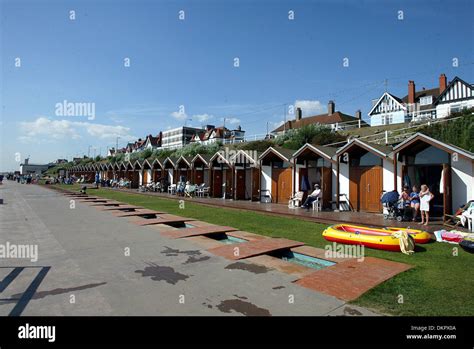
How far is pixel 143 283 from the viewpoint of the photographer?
18.1 ft

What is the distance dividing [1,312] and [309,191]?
644 inches

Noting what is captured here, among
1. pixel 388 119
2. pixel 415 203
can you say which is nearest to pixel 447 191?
pixel 415 203

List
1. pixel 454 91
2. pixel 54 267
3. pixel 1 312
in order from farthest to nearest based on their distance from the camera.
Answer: pixel 454 91 → pixel 54 267 → pixel 1 312

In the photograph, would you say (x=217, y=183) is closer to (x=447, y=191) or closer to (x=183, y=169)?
(x=183, y=169)

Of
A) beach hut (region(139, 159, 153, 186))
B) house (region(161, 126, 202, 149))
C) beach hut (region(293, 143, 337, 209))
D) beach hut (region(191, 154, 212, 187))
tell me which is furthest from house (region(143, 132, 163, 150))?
beach hut (region(293, 143, 337, 209))

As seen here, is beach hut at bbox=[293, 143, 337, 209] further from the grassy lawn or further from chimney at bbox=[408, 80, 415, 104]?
chimney at bbox=[408, 80, 415, 104]

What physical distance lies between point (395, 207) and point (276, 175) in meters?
9.27

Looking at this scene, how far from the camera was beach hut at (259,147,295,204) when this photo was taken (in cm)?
2019

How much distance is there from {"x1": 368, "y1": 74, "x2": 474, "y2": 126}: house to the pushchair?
27.5 metres

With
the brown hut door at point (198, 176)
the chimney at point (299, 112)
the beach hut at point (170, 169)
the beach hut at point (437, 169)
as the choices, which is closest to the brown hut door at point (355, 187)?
the beach hut at point (437, 169)
